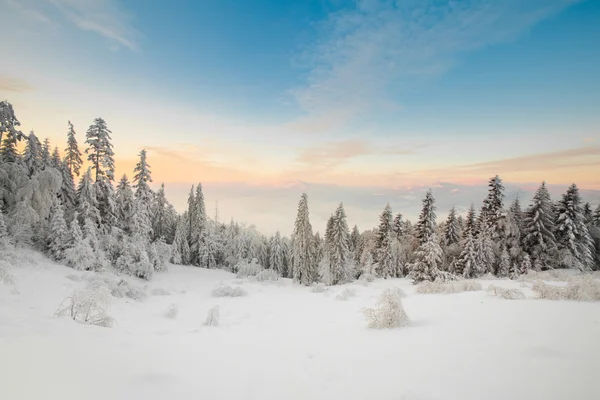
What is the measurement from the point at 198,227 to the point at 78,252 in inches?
1062

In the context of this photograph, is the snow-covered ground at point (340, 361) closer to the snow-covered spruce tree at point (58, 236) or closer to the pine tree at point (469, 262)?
the snow-covered spruce tree at point (58, 236)

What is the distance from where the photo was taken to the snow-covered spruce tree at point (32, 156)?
80.6 feet

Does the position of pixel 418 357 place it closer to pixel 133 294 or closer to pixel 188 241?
pixel 133 294

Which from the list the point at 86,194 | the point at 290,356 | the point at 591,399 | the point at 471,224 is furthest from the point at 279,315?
the point at 471,224

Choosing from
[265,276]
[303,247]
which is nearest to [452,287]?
[303,247]

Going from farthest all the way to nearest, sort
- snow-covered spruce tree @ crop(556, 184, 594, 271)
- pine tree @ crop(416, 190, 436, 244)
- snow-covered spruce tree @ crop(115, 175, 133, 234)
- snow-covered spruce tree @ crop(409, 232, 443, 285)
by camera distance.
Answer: pine tree @ crop(416, 190, 436, 244)
snow-covered spruce tree @ crop(115, 175, 133, 234)
snow-covered spruce tree @ crop(556, 184, 594, 271)
snow-covered spruce tree @ crop(409, 232, 443, 285)

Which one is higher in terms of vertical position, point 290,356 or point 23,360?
point 23,360

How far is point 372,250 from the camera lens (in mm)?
50438

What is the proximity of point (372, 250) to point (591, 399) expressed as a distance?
48572 mm

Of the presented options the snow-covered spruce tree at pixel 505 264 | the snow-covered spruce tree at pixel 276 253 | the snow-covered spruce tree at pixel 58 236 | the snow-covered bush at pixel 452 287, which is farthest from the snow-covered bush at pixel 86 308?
the snow-covered spruce tree at pixel 276 253

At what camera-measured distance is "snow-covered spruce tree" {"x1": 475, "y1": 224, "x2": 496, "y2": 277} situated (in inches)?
1300

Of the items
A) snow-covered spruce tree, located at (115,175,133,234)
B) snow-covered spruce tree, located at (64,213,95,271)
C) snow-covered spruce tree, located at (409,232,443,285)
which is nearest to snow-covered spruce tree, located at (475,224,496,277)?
snow-covered spruce tree, located at (409,232,443,285)

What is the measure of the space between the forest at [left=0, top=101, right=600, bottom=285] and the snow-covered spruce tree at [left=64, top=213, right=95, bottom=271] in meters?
0.07

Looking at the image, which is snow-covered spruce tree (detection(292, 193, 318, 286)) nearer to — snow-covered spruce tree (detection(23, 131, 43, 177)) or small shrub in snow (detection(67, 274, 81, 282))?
small shrub in snow (detection(67, 274, 81, 282))
